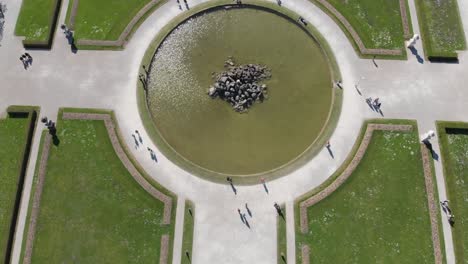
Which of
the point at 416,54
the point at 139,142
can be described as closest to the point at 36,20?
the point at 139,142

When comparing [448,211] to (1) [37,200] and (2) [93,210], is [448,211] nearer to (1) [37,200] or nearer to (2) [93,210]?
(2) [93,210]

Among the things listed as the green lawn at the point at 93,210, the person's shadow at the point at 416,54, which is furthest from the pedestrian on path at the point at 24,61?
the person's shadow at the point at 416,54

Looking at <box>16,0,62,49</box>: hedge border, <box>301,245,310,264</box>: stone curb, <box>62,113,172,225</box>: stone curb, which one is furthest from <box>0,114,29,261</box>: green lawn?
<box>301,245,310,264</box>: stone curb

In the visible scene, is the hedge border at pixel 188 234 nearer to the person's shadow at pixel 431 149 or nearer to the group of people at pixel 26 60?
the group of people at pixel 26 60

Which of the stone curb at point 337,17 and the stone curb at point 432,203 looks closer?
the stone curb at point 432,203

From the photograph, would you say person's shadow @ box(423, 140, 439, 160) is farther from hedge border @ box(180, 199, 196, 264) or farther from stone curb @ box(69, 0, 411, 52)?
hedge border @ box(180, 199, 196, 264)
